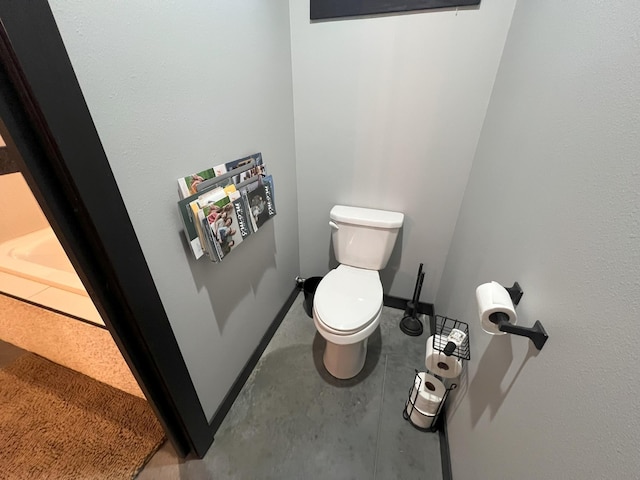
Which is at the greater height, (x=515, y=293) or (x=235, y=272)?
(x=515, y=293)

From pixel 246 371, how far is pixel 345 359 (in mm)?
536

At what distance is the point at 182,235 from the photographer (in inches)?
33.2

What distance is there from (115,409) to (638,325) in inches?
72.0

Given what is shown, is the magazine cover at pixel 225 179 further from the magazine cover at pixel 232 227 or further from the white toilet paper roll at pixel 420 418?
the white toilet paper roll at pixel 420 418

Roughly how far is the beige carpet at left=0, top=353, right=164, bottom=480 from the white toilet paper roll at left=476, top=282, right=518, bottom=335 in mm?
1398

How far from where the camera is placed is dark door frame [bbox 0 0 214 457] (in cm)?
44

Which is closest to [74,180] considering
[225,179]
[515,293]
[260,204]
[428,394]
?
[225,179]

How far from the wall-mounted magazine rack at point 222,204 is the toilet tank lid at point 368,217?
0.50 metres

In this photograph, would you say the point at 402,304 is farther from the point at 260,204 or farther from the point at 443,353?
the point at 260,204

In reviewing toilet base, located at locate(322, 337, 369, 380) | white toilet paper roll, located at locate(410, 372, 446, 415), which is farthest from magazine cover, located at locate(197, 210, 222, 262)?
white toilet paper roll, located at locate(410, 372, 446, 415)

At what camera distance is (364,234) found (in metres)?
1.52

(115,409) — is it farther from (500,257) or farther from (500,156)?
(500,156)

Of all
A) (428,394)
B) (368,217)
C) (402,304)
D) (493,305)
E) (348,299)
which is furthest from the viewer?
(402,304)

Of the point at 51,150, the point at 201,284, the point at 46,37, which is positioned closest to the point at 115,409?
the point at 201,284
